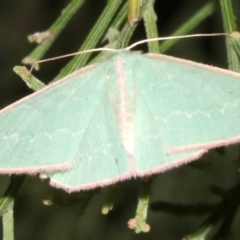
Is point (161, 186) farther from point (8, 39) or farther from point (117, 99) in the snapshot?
point (117, 99)

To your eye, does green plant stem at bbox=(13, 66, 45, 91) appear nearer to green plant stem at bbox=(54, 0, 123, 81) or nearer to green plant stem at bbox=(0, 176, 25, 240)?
green plant stem at bbox=(54, 0, 123, 81)

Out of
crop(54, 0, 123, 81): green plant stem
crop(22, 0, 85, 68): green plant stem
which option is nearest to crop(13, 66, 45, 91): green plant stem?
crop(54, 0, 123, 81): green plant stem

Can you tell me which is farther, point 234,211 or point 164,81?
point 234,211

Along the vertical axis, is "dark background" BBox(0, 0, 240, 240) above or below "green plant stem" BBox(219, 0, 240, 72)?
below

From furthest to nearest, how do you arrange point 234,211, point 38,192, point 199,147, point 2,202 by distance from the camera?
point 38,192
point 234,211
point 2,202
point 199,147

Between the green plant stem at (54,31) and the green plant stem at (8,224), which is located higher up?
the green plant stem at (54,31)

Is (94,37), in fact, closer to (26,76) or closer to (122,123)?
(26,76)

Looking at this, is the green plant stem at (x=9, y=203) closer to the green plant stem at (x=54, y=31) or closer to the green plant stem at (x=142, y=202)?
the green plant stem at (x=142, y=202)

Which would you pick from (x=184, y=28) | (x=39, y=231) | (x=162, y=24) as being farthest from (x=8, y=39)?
(x=184, y=28)

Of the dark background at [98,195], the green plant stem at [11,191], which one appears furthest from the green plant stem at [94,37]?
the dark background at [98,195]
